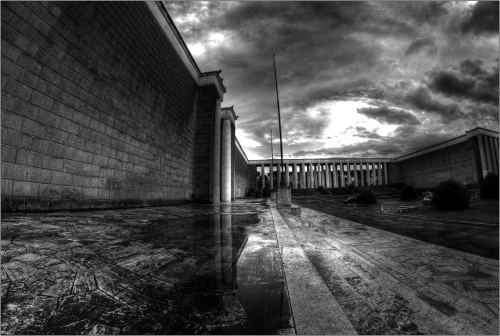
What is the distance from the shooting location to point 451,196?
1002 centimetres

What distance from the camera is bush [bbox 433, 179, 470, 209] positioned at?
32.5 feet

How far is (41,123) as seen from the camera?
5258 mm

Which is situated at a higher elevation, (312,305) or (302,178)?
(302,178)

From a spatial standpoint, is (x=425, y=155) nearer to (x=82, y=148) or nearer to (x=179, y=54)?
A: (x=179, y=54)

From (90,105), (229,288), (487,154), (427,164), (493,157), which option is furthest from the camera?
(427,164)

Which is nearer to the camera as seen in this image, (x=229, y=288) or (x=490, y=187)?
(x=229, y=288)

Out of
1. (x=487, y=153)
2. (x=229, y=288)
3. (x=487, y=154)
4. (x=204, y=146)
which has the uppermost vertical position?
(x=487, y=153)

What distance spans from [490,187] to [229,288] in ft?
56.9

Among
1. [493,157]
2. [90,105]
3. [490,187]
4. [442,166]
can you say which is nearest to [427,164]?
[442,166]

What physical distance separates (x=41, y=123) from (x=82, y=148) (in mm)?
1253

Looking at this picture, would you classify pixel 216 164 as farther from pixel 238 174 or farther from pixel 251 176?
pixel 251 176

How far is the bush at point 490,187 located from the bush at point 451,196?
4.16 meters

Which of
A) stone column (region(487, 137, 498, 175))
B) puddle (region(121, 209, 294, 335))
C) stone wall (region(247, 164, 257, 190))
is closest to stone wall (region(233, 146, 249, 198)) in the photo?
stone wall (region(247, 164, 257, 190))

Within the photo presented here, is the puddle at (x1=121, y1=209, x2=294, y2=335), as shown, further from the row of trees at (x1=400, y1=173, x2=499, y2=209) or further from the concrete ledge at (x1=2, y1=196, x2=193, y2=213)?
the row of trees at (x1=400, y1=173, x2=499, y2=209)
